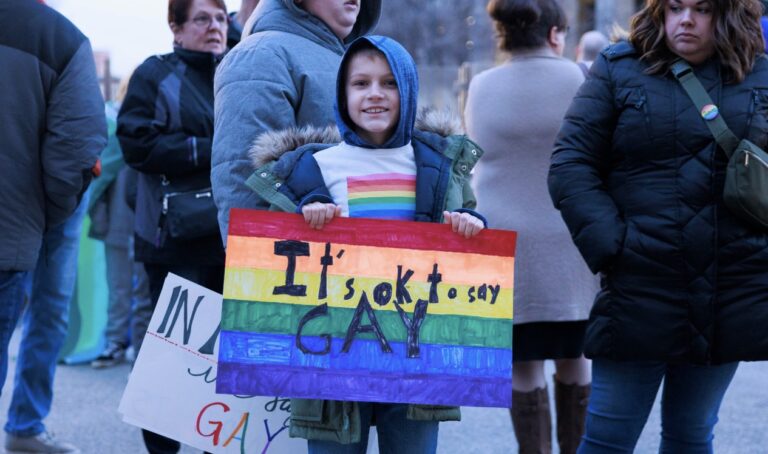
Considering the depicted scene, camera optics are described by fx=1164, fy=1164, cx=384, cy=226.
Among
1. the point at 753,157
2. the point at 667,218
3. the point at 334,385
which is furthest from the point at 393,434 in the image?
the point at 753,157

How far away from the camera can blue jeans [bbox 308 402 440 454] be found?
311 centimetres

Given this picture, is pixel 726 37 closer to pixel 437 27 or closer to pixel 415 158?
pixel 415 158

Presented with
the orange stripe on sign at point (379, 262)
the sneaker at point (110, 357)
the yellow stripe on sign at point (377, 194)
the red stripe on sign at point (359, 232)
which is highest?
the yellow stripe on sign at point (377, 194)

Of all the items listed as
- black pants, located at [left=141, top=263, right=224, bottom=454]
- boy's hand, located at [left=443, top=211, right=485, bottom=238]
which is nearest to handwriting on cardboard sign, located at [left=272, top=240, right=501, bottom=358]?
boy's hand, located at [left=443, top=211, right=485, bottom=238]

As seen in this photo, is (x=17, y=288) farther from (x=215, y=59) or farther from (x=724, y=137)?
(x=724, y=137)

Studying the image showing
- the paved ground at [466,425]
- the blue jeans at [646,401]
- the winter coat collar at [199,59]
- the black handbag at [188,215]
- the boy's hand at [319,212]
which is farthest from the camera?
the paved ground at [466,425]

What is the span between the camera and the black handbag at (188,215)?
14.5 feet

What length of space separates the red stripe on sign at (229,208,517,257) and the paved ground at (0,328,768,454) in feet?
8.14

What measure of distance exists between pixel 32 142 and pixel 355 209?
5.50 ft

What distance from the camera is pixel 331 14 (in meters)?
3.59

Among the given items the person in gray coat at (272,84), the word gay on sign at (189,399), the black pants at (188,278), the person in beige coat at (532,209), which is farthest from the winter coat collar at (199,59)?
the word gay on sign at (189,399)

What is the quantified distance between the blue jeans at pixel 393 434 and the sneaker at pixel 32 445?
7.80 feet

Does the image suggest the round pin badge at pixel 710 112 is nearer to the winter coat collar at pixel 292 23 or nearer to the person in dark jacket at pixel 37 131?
the winter coat collar at pixel 292 23

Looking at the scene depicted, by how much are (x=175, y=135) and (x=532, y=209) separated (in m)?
1.46
